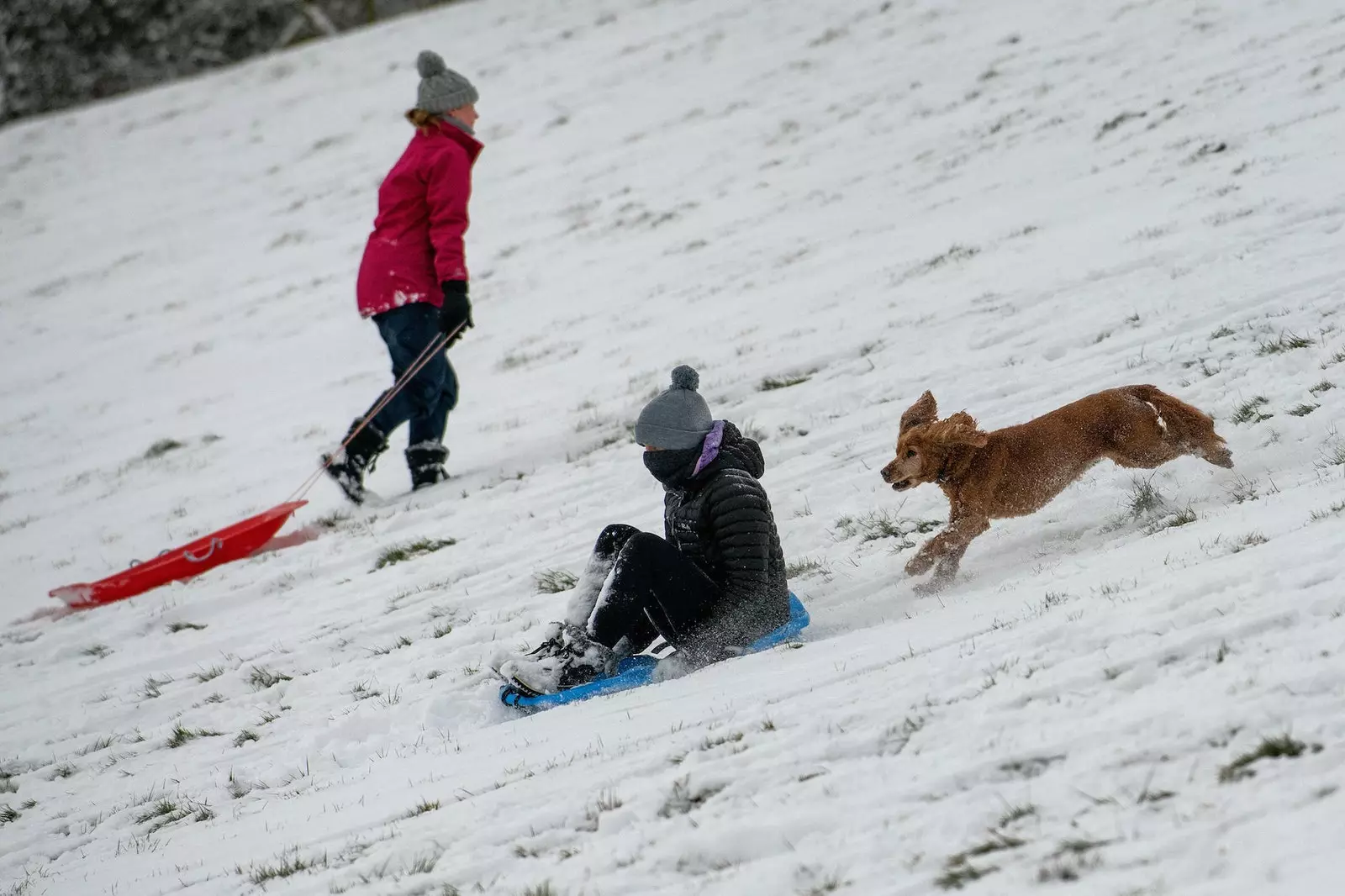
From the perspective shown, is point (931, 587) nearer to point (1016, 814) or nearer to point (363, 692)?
point (1016, 814)

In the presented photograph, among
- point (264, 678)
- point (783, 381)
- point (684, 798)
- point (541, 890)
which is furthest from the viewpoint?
point (783, 381)

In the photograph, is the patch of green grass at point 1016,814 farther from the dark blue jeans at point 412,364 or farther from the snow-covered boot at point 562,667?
the dark blue jeans at point 412,364

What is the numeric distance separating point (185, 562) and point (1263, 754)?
6926 mm

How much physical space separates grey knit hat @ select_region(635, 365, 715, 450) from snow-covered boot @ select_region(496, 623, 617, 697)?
909 millimetres

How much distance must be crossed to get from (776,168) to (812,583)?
379 inches

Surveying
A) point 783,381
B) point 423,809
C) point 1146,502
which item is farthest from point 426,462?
point 1146,502

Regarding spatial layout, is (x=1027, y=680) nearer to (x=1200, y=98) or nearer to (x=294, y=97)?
(x=1200, y=98)

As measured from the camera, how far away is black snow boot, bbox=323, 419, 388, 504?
790cm

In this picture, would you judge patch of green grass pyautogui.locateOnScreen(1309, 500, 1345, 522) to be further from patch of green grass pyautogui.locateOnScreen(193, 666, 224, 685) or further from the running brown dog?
patch of green grass pyautogui.locateOnScreen(193, 666, 224, 685)

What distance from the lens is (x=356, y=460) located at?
801 cm

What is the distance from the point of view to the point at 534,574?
20.3 ft

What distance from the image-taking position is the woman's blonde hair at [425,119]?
7.51m

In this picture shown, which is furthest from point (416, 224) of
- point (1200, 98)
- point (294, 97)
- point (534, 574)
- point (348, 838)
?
point (294, 97)

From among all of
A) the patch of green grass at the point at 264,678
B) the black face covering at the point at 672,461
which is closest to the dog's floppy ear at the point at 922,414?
the black face covering at the point at 672,461
